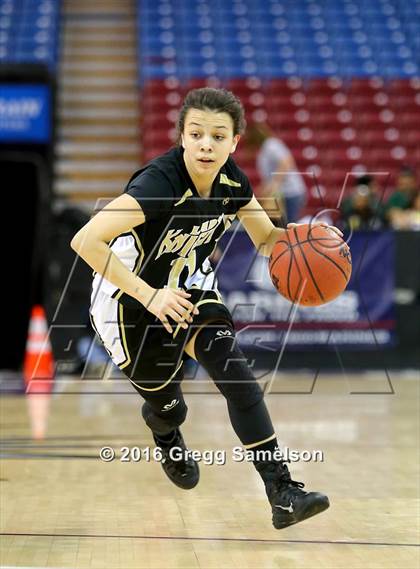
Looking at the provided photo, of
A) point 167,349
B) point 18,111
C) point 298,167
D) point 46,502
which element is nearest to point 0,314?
point 18,111

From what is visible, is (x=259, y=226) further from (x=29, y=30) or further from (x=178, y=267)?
(x=29, y=30)

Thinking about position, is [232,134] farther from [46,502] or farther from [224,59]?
[224,59]

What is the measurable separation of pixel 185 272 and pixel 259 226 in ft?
1.21

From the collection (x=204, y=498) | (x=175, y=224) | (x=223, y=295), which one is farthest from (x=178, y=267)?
(x=223, y=295)

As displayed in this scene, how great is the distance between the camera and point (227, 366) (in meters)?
3.51

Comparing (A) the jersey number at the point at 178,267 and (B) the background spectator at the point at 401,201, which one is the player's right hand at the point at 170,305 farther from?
(B) the background spectator at the point at 401,201

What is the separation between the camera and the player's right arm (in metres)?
3.28

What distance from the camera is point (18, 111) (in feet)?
29.6

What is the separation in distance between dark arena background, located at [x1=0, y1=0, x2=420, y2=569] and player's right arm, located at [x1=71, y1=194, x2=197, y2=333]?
0.86 meters

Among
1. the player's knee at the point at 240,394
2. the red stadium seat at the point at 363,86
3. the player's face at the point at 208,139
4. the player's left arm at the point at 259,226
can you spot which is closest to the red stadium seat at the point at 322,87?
the red stadium seat at the point at 363,86

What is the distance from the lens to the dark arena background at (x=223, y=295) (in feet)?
12.6

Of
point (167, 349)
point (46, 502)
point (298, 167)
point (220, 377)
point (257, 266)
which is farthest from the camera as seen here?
point (298, 167)

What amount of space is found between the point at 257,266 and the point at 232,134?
5.10m

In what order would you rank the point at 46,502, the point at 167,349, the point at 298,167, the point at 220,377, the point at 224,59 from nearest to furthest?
the point at 220,377 < the point at 167,349 < the point at 46,502 < the point at 298,167 < the point at 224,59
